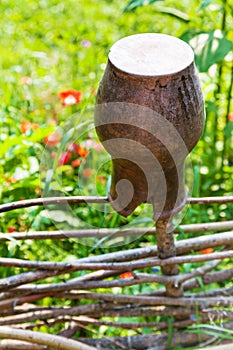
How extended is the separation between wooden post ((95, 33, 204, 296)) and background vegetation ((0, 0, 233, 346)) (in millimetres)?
325

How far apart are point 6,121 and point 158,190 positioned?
3.06 ft

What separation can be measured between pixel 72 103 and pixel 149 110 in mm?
1111

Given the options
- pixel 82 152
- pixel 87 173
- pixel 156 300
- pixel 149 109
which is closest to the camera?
pixel 149 109

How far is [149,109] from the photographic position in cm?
85

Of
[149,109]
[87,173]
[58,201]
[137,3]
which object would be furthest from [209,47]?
[149,109]

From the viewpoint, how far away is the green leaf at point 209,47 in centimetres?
160

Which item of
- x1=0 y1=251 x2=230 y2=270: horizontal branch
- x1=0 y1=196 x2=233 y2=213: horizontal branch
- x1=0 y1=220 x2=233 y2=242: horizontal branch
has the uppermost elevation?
x1=0 y1=196 x2=233 y2=213: horizontal branch

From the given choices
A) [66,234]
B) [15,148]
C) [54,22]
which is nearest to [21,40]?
[54,22]

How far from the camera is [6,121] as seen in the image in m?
1.81

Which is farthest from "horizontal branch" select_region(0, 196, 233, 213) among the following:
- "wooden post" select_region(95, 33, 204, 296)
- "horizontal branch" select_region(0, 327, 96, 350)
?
"horizontal branch" select_region(0, 327, 96, 350)

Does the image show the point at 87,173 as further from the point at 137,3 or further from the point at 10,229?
the point at 137,3

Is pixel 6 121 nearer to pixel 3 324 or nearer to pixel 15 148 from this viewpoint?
pixel 15 148

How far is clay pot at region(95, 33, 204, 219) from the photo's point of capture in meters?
0.85

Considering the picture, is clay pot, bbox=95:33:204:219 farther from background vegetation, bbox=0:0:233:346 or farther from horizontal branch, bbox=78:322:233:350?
horizontal branch, bbox=78:322:233:350
